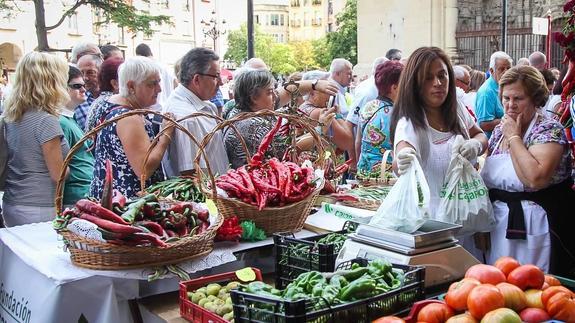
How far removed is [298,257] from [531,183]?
1442 mm

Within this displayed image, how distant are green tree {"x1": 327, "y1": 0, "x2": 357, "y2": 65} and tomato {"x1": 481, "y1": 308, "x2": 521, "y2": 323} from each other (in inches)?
1597

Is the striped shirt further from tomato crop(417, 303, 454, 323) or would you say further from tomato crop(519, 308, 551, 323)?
tomato crop(519, 308, 551, 323)

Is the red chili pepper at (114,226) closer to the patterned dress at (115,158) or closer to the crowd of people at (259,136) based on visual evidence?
the crowd of people at (259,136)

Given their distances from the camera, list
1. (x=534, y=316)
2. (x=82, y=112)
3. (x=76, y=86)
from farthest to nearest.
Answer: (x=82, y=112)
(x=76, y=86)
(x=534, y=316)

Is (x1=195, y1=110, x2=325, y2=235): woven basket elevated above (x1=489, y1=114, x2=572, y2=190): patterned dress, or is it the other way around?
(x1=489, y1=114, x2=572, y2=190): patterned dress

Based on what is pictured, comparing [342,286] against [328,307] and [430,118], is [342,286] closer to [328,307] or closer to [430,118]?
[328,307]

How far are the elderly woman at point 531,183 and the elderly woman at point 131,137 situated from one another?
1.96 m

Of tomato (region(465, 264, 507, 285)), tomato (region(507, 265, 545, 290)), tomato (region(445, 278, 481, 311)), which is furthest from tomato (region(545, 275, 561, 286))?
tomato (region(445, 278, 481, 311))

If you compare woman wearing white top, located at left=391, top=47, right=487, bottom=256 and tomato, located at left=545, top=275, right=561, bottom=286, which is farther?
woman wearing white top, located at left=391, top=47, right=487, bottom=256

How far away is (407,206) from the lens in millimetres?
2578

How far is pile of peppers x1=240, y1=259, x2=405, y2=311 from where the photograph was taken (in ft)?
6.42

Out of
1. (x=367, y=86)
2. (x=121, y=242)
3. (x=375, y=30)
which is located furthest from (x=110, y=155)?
(x=375, y=30)

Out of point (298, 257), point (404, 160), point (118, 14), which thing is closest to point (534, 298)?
point (298, 257)

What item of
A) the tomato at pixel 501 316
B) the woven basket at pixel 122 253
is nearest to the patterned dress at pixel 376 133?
the woven basket at pixel 122 253
